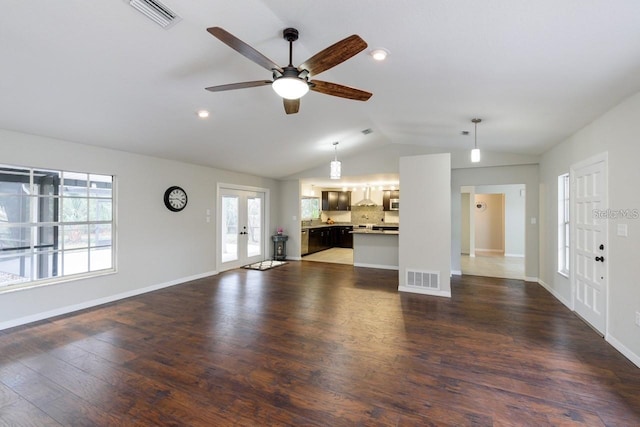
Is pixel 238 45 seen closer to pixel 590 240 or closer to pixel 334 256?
pixel 590 240

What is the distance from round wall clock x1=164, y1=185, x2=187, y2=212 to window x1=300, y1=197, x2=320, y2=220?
4807mm

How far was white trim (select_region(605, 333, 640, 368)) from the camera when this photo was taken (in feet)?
8.95

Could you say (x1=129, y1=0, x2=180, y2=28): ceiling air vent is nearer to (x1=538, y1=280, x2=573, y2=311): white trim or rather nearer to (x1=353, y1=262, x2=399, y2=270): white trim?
(x1=538, y1=280, x2=573, y2=311): white trim

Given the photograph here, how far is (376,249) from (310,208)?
399cm

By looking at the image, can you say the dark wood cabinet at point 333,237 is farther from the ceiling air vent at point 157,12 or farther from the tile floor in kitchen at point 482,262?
the ceiling air vent at point 157,12

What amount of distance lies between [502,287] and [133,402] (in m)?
5.92

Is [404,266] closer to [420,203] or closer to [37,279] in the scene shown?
[420,203]

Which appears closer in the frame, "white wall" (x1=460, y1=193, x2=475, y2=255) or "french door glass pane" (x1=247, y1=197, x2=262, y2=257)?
"french door glass pane" (x1=247, y1=197, x2=262, y2=257)

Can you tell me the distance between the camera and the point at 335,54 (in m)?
1.97

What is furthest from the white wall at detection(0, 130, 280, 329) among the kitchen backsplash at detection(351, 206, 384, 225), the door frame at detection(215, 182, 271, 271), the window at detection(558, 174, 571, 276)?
the window at detection(558, 174, 571, 276)

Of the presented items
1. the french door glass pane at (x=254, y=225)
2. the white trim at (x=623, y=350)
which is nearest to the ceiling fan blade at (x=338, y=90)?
the white trim at (x=623, y=350)

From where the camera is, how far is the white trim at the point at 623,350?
8.95 ft

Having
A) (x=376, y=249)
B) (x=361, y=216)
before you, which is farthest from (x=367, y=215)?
(x=376, y=249)

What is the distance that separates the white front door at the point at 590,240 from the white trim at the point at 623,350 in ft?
0.57
